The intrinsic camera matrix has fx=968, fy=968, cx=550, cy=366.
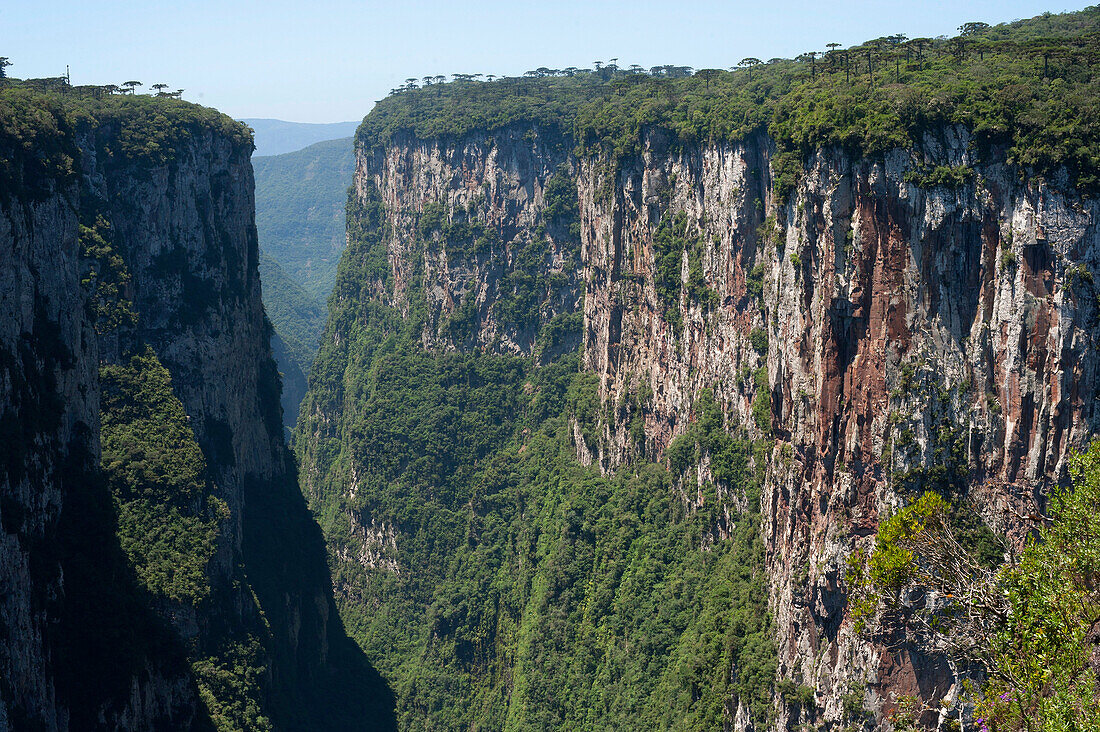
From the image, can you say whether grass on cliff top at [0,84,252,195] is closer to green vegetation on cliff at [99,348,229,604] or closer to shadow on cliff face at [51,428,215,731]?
shadow on cliff face at [51,428,215,731]

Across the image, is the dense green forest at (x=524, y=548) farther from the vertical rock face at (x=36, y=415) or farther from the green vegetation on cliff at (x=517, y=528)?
the vertical rock face at (x=36, y=415)

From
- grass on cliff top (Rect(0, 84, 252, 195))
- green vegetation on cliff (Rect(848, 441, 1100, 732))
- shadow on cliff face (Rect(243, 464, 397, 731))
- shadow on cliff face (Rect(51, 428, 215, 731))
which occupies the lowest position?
shadow on cliff face (Rect(243, 464, 397, 731))

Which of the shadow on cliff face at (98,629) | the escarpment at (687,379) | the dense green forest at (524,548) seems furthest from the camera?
the dense green forest at (524,548)

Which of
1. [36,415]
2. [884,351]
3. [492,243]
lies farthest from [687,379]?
[36,415]

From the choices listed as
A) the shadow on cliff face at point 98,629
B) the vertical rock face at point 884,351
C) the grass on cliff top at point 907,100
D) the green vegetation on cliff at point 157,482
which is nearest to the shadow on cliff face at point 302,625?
the green vegetation on cliff at point 157,482

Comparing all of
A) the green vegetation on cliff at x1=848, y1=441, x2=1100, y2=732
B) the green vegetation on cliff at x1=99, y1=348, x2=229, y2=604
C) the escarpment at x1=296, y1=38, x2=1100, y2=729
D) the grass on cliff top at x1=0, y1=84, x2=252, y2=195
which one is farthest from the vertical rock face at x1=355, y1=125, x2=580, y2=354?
the green vegetation on cliff at x1=848, y1=441, x2=1100, y2=732

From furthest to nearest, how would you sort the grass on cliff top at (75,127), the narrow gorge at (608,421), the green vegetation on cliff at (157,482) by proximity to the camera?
the green vegetation on cliff at (157,482) < the grass on cliff top at (75,127) < the narrow gorge at (608,421)
